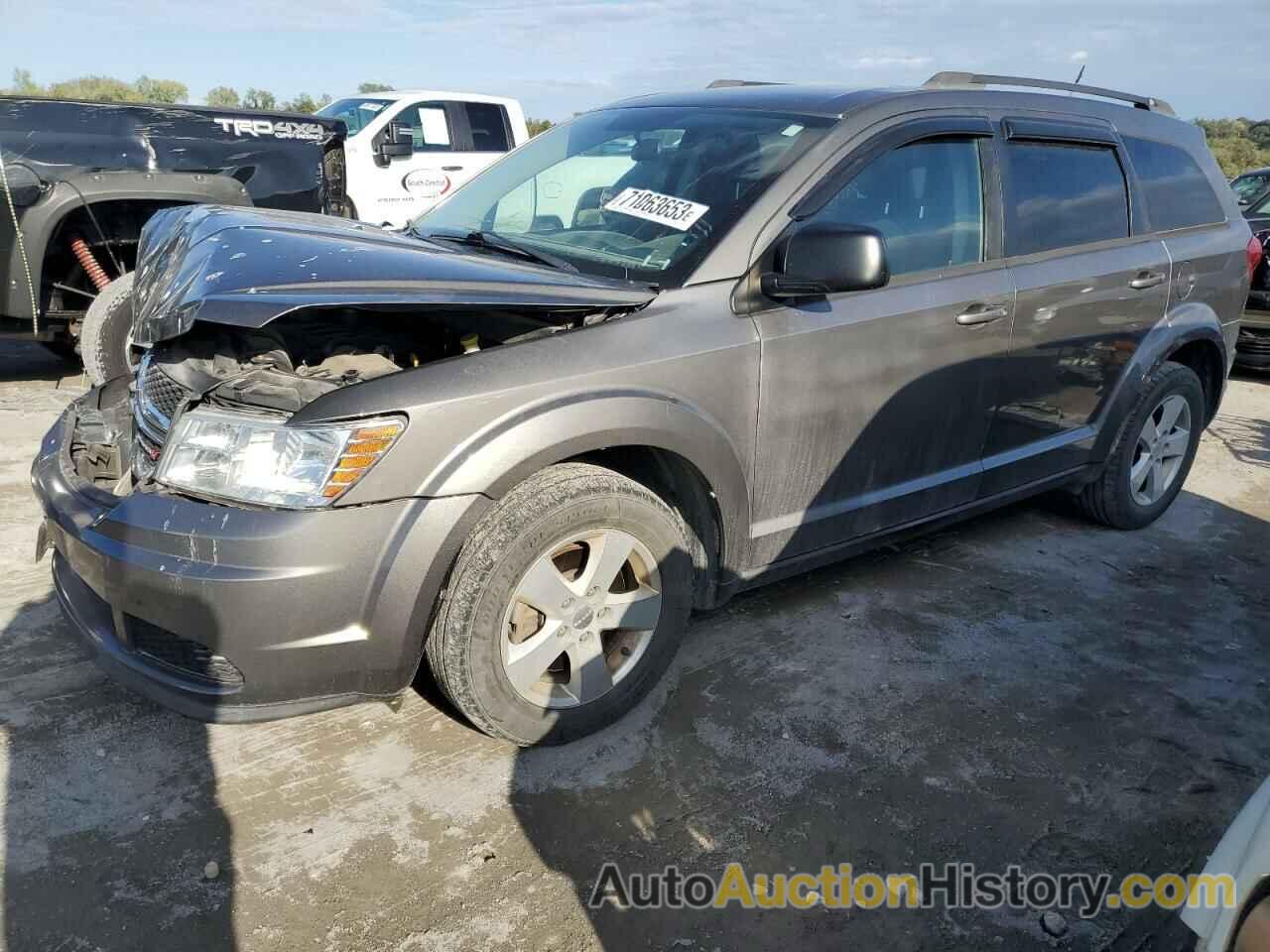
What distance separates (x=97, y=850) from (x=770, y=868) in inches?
61.6

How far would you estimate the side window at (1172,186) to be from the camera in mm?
4121

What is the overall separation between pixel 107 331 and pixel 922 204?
4.32m

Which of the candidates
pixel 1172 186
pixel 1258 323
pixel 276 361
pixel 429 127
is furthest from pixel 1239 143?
pixel 276 361

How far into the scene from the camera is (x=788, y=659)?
10.6ft

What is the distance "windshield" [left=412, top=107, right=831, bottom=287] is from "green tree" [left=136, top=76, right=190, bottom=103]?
108ft

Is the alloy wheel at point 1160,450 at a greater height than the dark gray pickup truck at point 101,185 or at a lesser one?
lesser

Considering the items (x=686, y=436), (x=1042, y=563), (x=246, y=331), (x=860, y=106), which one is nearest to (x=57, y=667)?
(x=246, y=331)

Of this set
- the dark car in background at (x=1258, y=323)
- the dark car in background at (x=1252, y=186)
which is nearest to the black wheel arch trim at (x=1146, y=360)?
the dark car in background at (x=1258, y=323)

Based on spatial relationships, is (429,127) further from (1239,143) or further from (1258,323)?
(1239,143)

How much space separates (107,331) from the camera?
5.30 m

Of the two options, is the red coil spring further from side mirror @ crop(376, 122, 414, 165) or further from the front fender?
side mirror @ crop(376, 122, 414, 165)

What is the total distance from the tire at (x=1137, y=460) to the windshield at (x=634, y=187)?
7.09 ft

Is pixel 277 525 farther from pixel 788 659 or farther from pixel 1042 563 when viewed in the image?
pixel 1042 563

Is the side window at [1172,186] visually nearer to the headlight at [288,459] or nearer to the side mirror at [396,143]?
the headlight at [288,459]
